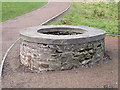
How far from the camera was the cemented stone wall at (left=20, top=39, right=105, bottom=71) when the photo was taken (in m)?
5.85

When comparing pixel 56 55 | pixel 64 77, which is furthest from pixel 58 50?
pixel 64 77

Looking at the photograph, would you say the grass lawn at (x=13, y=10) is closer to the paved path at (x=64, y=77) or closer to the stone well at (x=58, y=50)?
the stone well at (x=58, y=50)

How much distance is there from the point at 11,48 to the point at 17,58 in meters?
1.34

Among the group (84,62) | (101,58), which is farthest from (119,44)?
(84,62)

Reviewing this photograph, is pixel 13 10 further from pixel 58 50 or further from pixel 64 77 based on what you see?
pixel 64 77

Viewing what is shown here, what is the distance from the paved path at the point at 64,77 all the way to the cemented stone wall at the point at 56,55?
221mm

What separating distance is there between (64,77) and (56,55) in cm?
72

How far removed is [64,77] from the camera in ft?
18.4

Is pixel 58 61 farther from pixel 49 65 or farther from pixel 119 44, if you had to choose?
pixel 119 44

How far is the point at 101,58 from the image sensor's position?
6.86m

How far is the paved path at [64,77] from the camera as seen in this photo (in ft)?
17.1

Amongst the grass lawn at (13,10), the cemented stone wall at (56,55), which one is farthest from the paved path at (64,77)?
the grass lawn at (13,10)

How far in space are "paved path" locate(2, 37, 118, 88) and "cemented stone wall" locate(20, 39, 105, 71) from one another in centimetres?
22

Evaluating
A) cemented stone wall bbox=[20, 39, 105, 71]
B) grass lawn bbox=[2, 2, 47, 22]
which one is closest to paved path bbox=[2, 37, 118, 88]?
cemented stone wall bbox=[20, 39, 105, 71]
